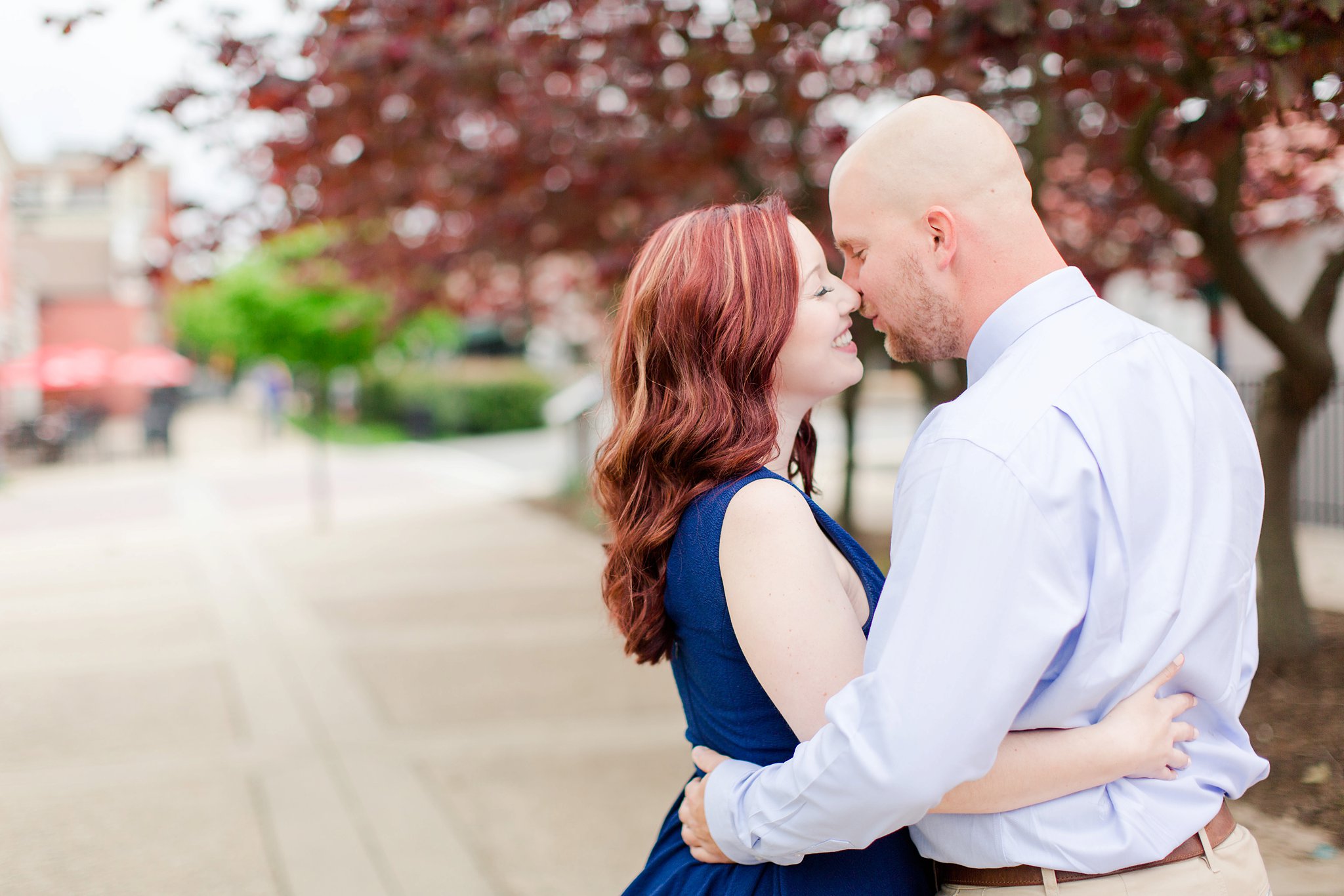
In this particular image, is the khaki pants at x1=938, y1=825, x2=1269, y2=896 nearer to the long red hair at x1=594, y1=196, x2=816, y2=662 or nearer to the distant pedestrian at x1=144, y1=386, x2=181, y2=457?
the long red hair at x1=594, y1=196, x2=816, y2=662

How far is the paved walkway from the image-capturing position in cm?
402

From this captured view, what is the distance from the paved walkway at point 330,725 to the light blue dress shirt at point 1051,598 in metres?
2.62

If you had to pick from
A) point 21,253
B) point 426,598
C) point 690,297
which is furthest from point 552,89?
point 21,253

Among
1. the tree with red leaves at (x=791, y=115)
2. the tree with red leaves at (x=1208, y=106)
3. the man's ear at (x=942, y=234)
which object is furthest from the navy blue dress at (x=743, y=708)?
the tree with red leaves at (x=1208, y=106)

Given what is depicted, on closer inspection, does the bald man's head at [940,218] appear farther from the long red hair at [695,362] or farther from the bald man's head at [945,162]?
the long red hair at [695,362]

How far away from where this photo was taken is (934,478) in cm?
133

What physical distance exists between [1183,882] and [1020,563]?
0.52 m

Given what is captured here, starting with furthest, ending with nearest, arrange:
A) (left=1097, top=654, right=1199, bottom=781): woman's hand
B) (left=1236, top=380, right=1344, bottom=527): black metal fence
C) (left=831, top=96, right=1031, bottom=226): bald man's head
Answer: (left=1236, top=380, right=1344, bottom=527): black metal fence
(left=831, top=96, right=1031, bottom=226): bald man's head
(left=1097, top=654, right=1199, bottom=781): woman's hand

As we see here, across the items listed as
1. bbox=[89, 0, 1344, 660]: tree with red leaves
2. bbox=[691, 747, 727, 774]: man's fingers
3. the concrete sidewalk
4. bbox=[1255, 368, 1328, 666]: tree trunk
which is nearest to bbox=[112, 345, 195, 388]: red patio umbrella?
the concrete sidewalk

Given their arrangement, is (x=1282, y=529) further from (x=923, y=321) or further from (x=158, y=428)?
(x=158, y=428)

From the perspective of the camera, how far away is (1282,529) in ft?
17.9

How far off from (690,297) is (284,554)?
10.6m

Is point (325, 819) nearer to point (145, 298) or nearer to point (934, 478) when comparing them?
point (934, 478)

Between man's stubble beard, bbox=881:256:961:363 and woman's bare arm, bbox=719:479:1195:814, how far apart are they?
269 millimetres
